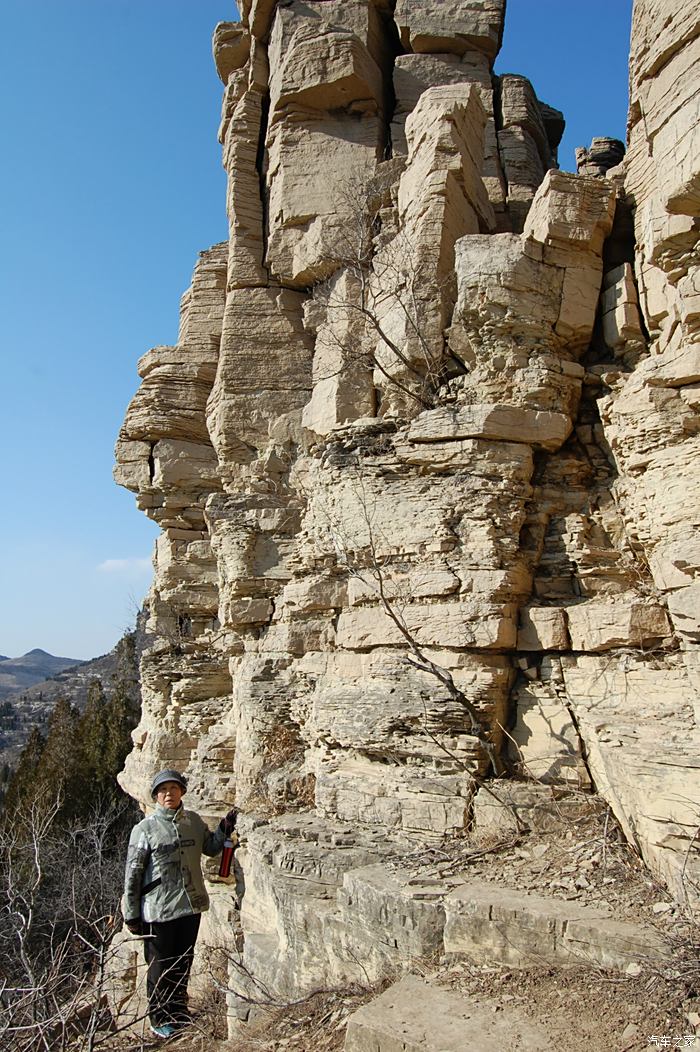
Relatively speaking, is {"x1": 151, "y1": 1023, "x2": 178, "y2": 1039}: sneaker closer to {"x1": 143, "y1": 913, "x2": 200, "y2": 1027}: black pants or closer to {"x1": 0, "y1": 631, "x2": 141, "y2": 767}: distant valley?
{"x1": 143, "y1": 913, "x2": 200, "y2": 1027}: black pants

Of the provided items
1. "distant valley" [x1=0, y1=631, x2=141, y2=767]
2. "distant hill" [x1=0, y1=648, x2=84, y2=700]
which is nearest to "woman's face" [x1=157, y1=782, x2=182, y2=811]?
"distant valley" [x1=0, y1=631, x2=141, y2=767]

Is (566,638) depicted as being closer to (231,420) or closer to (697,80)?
(697,80)

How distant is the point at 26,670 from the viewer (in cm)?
16888

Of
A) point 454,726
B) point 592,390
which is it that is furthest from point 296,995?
point 592,390

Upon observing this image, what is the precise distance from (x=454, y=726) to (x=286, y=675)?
308 centimetres

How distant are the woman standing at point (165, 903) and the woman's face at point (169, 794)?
0.28ft

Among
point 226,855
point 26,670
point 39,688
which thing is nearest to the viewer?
point 226,855

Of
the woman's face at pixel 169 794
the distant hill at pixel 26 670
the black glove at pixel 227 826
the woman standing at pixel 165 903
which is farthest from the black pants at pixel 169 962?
the distant hill at pixel 26 670

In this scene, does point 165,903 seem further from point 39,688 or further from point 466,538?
point 39,688

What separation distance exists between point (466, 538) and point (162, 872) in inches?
156

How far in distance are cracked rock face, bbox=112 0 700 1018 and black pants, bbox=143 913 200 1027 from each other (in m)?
1.04

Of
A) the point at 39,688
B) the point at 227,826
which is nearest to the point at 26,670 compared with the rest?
the point at 39,688

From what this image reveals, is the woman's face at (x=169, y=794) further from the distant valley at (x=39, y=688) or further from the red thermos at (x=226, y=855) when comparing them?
the distant valley at (x=39, y=688)

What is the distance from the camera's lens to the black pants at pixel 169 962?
5367mm
